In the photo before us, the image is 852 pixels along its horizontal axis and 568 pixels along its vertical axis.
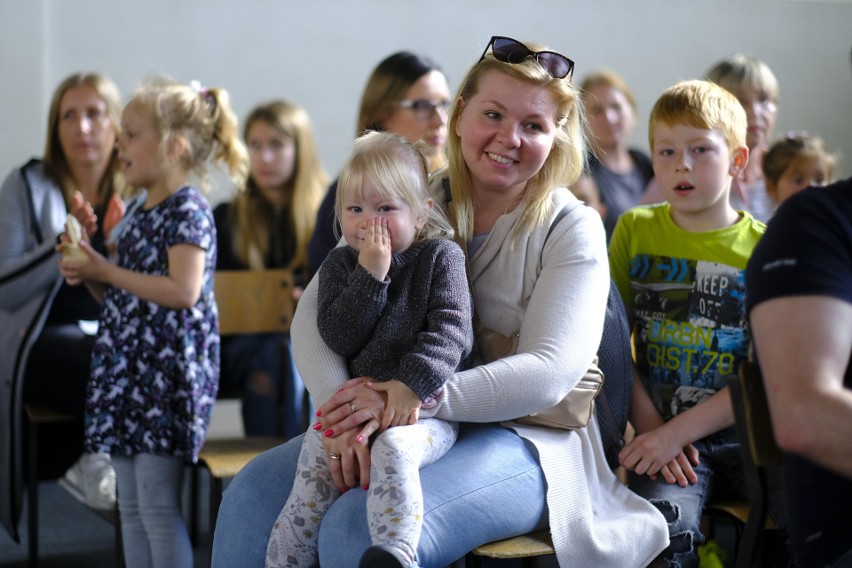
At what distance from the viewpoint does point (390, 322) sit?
1.94m

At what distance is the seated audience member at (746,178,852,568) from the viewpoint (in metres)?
1.39

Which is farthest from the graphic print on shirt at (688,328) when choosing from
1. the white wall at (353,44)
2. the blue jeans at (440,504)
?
the white wall at (353,44)

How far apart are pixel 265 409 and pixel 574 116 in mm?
1860

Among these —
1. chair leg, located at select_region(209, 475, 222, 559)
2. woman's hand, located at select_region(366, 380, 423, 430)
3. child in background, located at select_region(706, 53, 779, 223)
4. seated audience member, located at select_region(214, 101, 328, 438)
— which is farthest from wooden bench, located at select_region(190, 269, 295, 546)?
child in background, located at select_region(706, 53, 779, 223)

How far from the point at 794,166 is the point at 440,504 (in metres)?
2.26

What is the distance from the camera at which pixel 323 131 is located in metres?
5.42

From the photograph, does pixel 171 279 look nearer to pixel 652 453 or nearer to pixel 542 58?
pixel 542 58

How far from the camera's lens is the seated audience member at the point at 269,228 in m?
3.62

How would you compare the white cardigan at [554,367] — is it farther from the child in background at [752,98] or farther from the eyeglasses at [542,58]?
the child in background at [752,98]

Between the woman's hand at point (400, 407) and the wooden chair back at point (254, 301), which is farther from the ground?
the woman's hand at point (400, 407)

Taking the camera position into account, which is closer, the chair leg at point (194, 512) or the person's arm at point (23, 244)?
the person's arm at point (23, 244)

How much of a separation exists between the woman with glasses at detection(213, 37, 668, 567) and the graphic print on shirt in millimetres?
275

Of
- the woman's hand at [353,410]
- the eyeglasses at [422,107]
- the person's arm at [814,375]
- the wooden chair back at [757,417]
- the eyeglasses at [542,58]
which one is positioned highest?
the eyeglasses at [542,58]

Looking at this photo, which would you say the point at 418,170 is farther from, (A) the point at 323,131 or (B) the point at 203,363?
(A) the point at 323,131
